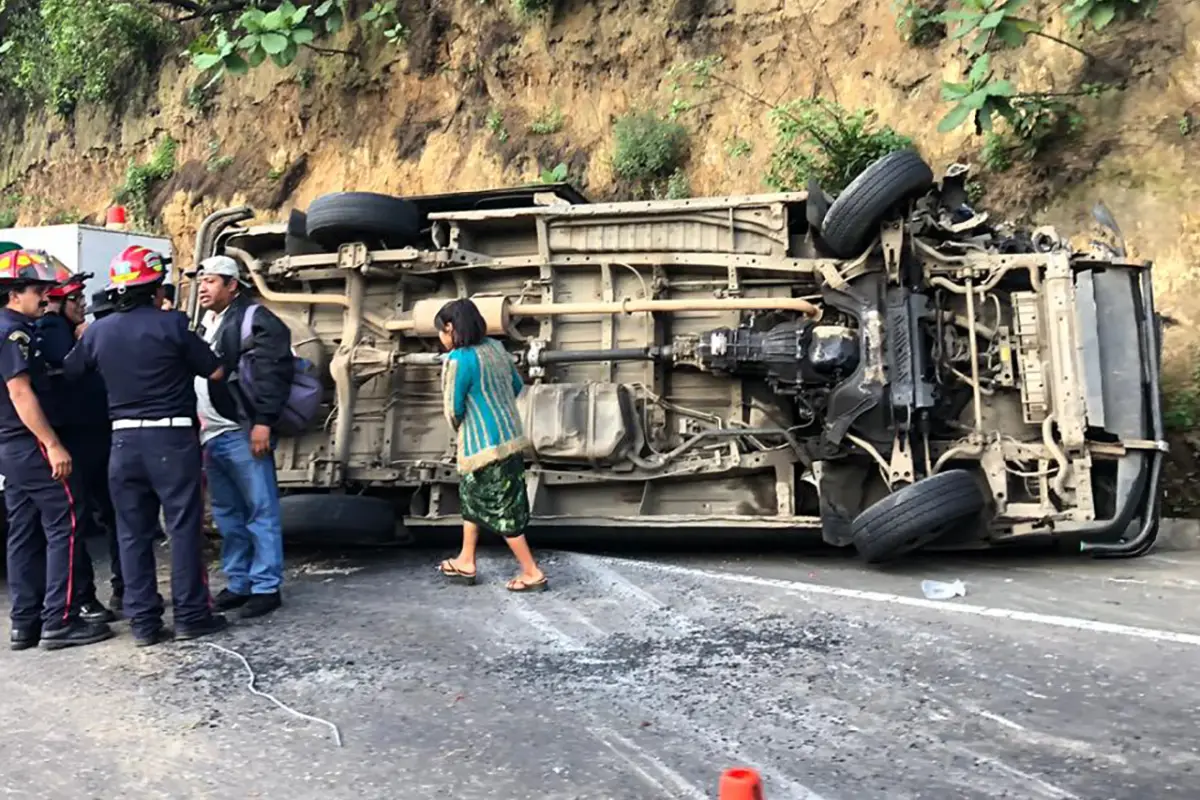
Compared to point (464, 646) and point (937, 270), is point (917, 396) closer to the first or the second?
point (937, 270)

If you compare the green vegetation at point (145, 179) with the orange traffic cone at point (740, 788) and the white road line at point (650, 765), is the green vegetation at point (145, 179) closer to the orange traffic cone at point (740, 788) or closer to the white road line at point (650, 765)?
the white road line at point (650, 765)

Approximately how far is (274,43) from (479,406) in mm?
7304

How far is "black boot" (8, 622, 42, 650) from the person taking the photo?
463 centimetres

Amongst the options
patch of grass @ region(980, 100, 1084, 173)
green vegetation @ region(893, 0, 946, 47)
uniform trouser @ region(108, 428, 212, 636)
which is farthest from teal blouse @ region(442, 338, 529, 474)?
green vegetation @ region(893, 0, 946, 47)

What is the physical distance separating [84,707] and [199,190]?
11.7 metres

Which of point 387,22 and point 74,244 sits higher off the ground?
point 387,22

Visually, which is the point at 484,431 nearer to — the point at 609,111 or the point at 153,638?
the point at 153,638

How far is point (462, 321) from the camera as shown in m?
5.21

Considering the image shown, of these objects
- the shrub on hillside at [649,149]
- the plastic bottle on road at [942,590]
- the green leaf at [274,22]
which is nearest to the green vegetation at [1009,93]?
the shrub on hillside at [649,149]

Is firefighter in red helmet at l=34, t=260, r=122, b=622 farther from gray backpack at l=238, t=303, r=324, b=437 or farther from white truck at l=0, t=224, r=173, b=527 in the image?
white truck at l=0, t=224, r=173, b=527

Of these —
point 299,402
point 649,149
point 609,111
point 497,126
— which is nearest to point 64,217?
point 497,126

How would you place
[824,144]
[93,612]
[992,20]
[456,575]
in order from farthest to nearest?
[824,144] → [992,20] → [456,575] → [93,612]

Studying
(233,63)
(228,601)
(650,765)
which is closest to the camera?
(650,765)

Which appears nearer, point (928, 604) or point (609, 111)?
point (928, 604)
